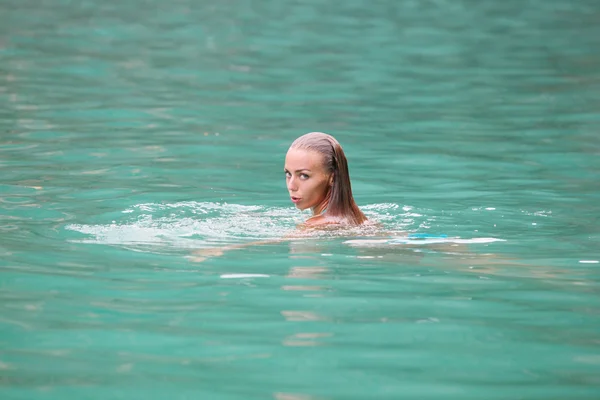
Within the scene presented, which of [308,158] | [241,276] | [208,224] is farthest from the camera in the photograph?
[208,224]

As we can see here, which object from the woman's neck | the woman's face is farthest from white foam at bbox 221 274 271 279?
the woman's neck

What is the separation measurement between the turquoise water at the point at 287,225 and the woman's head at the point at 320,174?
254 millimetres

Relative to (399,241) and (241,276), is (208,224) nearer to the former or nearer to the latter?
(399,241)

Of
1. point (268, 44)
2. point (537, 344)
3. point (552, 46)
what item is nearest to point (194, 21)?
point (268, 44)

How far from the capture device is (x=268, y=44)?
2036 centimetres

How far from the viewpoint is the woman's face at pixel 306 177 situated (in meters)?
7.09

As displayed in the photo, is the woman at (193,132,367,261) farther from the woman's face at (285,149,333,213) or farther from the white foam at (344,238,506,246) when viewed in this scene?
the white foam at (344,238,506,246)

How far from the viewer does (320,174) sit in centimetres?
711

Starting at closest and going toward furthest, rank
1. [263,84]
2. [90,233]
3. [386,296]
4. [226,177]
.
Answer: [386,296]
[90,233]
[226,177]
[263,84]

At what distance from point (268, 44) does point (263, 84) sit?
16.7ft

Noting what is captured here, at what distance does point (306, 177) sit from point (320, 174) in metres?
0.09

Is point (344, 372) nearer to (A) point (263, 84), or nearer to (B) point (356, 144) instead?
(B) point (356, 144)

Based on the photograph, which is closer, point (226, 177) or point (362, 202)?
point (362, 202)

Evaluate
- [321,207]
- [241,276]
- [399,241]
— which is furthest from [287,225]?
[241,276]
